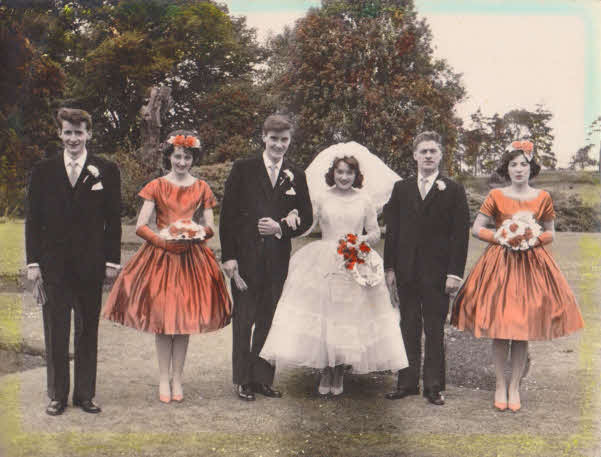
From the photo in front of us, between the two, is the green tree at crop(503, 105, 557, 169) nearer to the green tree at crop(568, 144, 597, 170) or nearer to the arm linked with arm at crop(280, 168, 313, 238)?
the green tree at crop(568, 144, 597, 170)

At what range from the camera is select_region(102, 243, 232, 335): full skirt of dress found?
4.80m

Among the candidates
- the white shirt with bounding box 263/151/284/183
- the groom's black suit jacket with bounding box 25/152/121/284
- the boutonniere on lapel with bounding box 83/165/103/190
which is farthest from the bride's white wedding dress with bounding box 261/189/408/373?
the boutonniere on lapel with bounding box 83/165/103/190

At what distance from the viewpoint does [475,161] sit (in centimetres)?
625

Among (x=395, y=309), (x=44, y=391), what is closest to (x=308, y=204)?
(x=395, y=309)

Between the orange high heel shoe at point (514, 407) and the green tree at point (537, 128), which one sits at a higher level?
the green tree at point (537, 128)

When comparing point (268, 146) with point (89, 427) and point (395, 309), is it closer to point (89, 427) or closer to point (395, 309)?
point (395, 309)

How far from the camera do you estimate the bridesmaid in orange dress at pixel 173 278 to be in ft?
15.8

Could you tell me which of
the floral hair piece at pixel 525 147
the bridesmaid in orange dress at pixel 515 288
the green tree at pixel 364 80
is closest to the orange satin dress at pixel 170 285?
the green tree at pixel 364 80

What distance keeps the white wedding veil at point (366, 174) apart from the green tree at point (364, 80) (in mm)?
861

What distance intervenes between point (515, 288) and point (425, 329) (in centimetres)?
80

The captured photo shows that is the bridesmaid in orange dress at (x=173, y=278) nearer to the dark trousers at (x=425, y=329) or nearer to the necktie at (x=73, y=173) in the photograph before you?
the necktie at (x=73, y=173)

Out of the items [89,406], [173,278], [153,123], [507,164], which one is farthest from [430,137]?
[89,406]

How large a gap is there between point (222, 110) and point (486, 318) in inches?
116

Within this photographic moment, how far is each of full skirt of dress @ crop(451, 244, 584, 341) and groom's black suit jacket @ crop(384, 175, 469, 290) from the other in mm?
250
